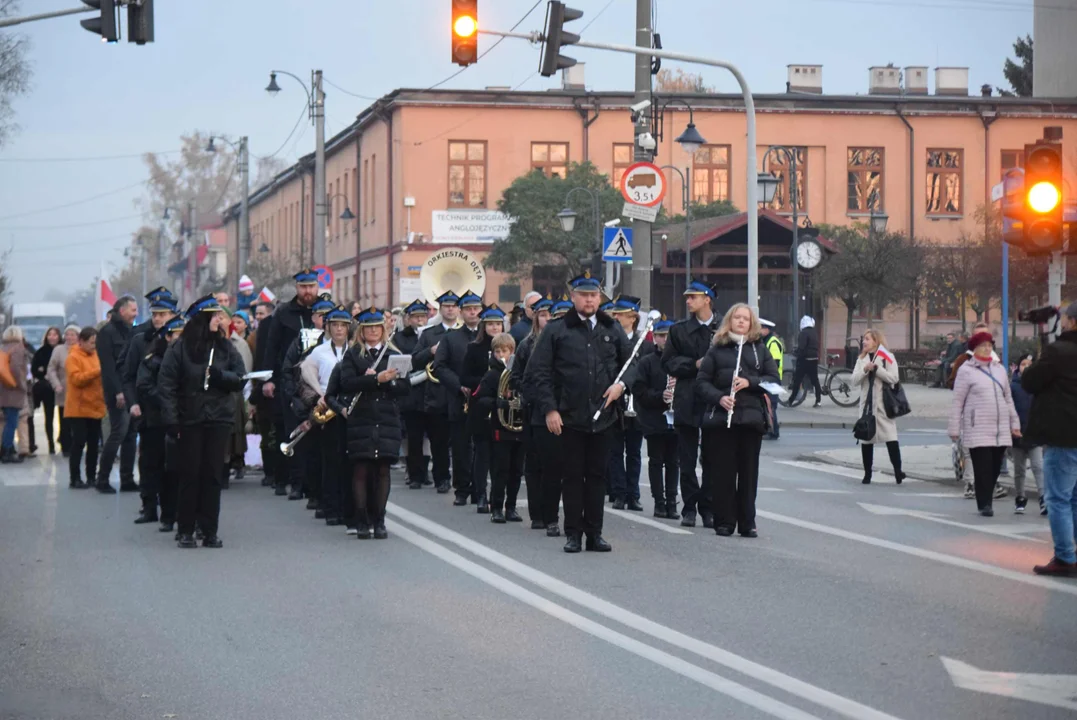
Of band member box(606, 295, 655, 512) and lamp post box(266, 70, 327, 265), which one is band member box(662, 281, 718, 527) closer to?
band member box(606, 295, 655, 512)

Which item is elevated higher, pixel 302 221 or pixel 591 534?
pixel 302 221

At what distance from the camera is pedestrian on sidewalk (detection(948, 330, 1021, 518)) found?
1484 cm

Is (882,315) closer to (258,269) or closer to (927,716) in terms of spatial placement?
(258,269)

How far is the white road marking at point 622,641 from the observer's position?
7043 mm

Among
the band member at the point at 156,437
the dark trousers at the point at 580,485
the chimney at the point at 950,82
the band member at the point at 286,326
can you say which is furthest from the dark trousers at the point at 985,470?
the chimney at the point at 950,82

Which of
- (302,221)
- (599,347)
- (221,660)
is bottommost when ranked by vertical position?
(221,660)

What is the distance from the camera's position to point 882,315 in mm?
53938

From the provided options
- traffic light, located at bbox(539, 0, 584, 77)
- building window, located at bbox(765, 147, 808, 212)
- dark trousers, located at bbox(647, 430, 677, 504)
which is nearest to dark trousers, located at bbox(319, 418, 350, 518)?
dark trousers, located at bbox(647, 430, 677, 504)

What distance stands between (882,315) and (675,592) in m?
45.1

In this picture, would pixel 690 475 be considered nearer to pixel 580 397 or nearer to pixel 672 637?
pixel 580 397

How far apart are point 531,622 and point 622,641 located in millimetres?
768

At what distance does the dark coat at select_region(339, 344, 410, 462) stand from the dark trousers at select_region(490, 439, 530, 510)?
4.95 feet

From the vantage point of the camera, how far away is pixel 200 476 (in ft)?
41.4

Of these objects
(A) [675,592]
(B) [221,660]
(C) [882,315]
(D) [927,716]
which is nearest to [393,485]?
(A) [675,592]
